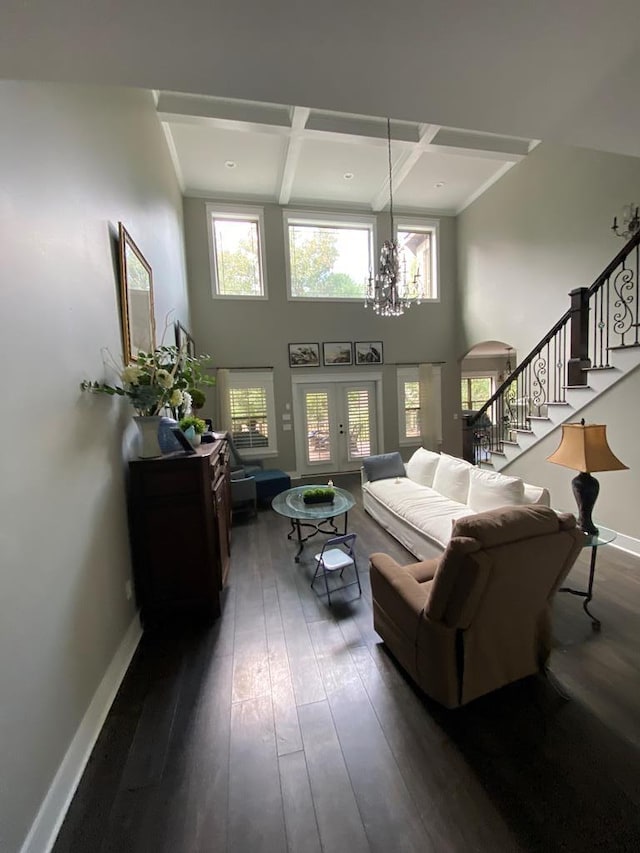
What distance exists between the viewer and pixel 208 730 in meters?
1.77

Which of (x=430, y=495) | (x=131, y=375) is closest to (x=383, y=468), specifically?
(x=430, y=495)

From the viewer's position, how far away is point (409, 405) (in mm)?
7586

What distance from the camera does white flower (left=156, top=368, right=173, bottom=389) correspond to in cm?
238

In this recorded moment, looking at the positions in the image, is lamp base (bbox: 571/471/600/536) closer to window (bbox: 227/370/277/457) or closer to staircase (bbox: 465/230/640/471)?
staircase (bbox: 465/230/640/471)

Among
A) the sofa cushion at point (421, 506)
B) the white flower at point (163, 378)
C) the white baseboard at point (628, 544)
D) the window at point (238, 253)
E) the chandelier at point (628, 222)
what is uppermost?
the window at point (238, 253)

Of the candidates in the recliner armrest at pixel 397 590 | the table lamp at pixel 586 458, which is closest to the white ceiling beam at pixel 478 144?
the table lamp at pixel 586 458

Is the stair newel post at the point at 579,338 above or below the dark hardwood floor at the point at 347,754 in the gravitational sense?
above

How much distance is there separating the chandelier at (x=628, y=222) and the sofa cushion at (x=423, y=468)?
3.23 metres

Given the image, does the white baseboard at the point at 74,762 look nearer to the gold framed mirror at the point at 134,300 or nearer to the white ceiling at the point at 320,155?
the gold framed mirror at the point at 134,300

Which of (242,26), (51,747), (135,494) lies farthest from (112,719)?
(242,26)

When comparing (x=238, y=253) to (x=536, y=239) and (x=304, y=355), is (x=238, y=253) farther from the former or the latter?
(x=536, y=239)

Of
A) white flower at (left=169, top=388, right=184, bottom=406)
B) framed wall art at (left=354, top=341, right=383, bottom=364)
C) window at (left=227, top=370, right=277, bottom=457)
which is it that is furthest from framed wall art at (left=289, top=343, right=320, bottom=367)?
white flower at (left=169, top=388, right=184, bottom=406)

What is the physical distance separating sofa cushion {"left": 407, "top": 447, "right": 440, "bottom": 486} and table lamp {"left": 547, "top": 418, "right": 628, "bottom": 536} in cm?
166

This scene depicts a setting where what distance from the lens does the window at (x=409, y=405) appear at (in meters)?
7.51
